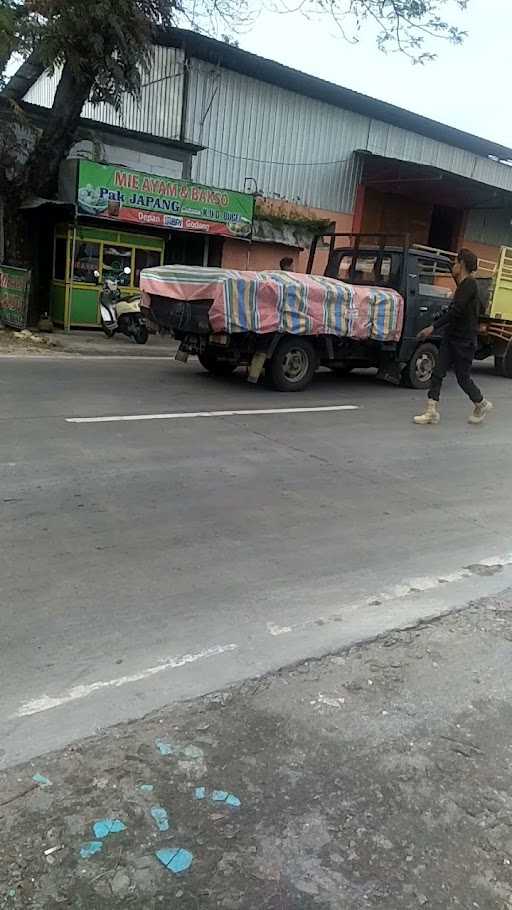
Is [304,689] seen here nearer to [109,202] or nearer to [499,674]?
[499,674]

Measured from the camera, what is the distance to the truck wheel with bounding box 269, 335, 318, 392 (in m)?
10.1

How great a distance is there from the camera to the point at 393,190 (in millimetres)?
23766

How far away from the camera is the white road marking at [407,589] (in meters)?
3.71

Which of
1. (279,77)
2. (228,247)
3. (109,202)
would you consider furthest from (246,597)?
(279,77)

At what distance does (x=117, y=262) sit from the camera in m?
16.6

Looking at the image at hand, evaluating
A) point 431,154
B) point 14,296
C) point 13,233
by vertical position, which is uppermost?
point 431,154

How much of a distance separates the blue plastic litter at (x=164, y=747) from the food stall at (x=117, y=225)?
45.9ft

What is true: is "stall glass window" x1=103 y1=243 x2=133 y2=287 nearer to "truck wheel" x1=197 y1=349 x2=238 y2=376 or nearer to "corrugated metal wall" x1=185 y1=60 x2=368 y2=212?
"corrugated metal wall" x1=185 y1=60 x2=368 y2=212

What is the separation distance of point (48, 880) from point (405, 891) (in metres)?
1.04

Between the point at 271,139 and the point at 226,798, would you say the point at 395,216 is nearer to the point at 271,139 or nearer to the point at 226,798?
the point at 271,139

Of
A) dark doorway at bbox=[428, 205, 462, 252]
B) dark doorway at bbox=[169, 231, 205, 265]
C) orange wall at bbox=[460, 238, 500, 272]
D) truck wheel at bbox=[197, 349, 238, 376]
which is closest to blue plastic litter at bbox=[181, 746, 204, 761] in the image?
truck wheel at bbox=[197, 349, 238, 376]

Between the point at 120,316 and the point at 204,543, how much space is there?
1138 cm

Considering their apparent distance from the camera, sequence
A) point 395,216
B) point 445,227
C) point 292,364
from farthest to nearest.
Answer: point 445,227
point 395,216
point 292,364

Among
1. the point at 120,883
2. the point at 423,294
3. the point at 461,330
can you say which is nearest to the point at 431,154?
the point at 423,294
